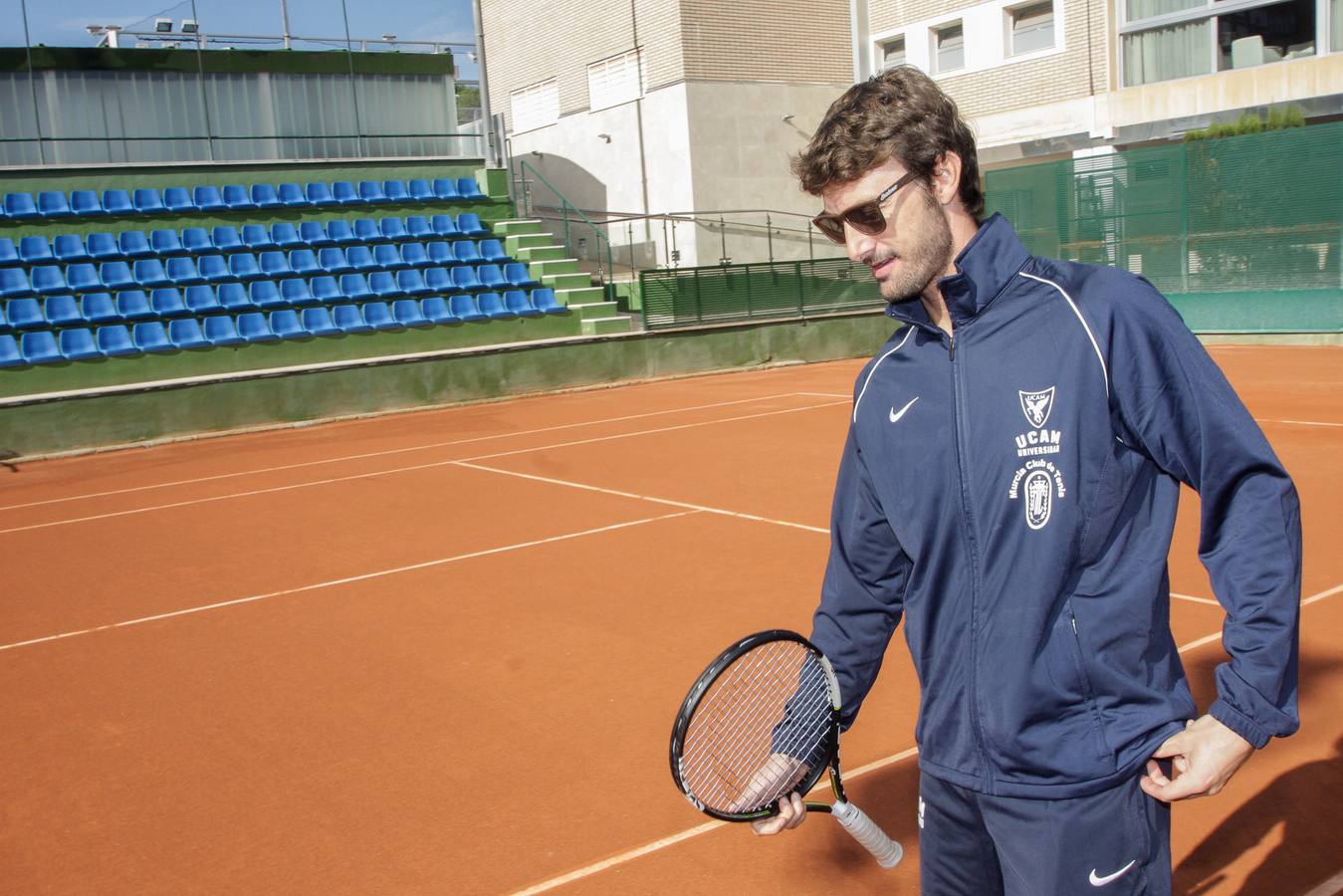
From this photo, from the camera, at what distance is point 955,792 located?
2.08m

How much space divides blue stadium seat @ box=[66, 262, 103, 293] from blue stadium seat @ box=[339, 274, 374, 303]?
353 centimetres

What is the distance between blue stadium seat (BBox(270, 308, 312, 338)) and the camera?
18200 millimetres

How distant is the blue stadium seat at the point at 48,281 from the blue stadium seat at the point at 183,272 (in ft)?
4.85

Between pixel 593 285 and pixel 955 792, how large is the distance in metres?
21.2

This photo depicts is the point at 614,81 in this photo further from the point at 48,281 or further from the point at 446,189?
the point at 48,281

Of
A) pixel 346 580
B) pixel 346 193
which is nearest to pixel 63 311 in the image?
pixel 346 193

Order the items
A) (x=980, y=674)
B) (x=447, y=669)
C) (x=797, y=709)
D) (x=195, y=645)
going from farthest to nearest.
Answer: (x=195, y=645) → (x=447, y=669) → (x=797, y=709) → (x=980, y=674)

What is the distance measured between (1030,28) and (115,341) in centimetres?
1981

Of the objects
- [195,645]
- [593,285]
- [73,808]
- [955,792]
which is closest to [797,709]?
[955,792]

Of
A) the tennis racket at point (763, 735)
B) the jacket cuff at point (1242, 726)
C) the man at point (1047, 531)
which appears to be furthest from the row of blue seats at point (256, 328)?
the jacket cuff at point (1242, 726)

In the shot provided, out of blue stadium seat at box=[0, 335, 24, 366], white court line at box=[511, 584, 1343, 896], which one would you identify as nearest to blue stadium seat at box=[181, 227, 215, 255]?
blue stadium seat at box=[0, 335, 24, 366]

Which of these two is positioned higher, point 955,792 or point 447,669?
point 955,792

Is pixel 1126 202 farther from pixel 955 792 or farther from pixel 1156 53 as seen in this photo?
pixel 955 792

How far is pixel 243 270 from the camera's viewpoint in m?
19.0
